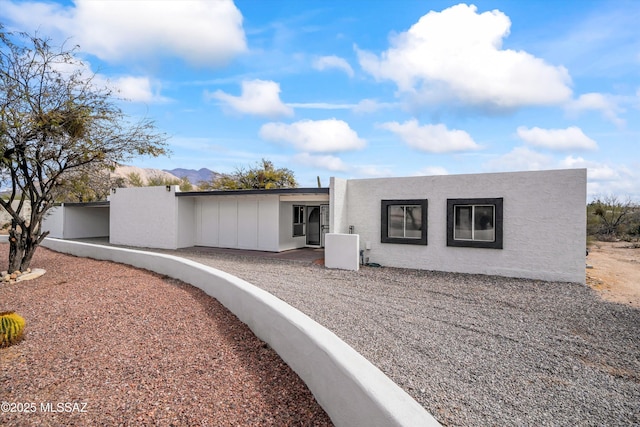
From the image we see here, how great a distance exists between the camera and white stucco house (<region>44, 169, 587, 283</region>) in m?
9.77

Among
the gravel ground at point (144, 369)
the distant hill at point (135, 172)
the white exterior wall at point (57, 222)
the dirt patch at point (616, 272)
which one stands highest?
the distant hill at point (135, 172)

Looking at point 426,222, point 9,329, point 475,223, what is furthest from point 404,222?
point 9,329

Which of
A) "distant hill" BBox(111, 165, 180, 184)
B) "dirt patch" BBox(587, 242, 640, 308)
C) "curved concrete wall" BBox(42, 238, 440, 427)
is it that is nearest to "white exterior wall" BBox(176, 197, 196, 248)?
"distant hill" BBox(111, 165, 180, 184)

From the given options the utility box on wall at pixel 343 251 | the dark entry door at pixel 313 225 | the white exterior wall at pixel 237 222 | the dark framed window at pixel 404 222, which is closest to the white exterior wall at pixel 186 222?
the white exterior wall at pixel 237 222

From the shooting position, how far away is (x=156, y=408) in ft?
10.9

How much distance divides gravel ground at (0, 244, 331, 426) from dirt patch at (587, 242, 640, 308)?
341 inches

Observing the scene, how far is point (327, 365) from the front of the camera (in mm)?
3242

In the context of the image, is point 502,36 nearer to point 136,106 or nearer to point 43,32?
point 136,106

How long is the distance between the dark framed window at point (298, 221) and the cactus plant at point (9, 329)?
1138 centimetres

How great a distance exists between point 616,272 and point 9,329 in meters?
16.0

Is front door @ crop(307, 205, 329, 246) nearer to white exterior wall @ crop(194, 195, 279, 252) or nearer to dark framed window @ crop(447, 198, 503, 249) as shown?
white exterior wall @ crop(194, 195, 279, 252)

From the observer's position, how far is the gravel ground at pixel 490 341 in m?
3.51

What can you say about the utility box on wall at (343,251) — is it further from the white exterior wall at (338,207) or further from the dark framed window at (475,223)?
the dark framed window at (475,223)

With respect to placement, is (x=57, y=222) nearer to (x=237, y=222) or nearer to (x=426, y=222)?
(x=237, y=222)
